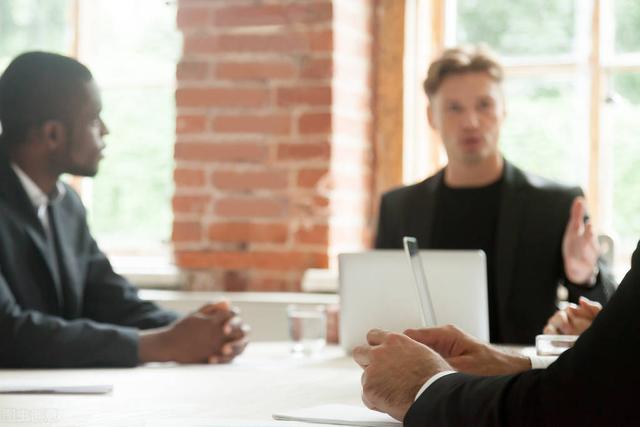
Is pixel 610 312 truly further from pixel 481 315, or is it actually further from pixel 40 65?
pixel 40 65

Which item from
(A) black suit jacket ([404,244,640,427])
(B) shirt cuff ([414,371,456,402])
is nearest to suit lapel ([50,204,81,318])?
(B) shirt cuff ([414,371,456,402])

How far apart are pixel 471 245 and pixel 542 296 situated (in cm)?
30

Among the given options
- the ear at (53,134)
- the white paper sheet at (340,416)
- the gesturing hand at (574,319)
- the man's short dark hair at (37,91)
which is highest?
the man's short dark hair at (37,91)

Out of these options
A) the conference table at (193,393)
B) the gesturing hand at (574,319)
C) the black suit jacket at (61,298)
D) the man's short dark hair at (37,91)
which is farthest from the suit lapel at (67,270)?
the gesturing hand at (574,319)

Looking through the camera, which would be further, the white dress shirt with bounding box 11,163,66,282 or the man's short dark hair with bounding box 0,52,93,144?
the man's short dark hair with bounding box 0,52,93,144

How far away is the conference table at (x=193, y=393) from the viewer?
1.66 metres

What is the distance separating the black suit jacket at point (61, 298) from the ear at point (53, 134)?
0.16 meters

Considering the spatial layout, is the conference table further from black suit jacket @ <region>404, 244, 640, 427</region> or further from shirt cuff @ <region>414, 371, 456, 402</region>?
black suit jacket @ <region>404, 244, 640, 427</region>

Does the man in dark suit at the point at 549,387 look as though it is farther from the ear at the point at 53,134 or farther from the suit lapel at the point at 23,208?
the ear at the point at 53,134

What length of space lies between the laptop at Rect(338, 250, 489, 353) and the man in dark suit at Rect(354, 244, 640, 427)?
96cm

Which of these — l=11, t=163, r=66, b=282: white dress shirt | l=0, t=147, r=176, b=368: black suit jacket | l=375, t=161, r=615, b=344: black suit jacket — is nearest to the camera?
l=0, t=147, r=176, b=368: black suit jacket

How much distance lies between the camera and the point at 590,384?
126 cm

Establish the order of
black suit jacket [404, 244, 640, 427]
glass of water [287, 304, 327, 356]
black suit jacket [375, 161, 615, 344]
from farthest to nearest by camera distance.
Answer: black suit jacket [375, 161, 615, 344] → glass of water [287, 304, 327, 356] → black suit jacket [404, 244, 640, 427]

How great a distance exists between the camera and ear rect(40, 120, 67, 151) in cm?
312
